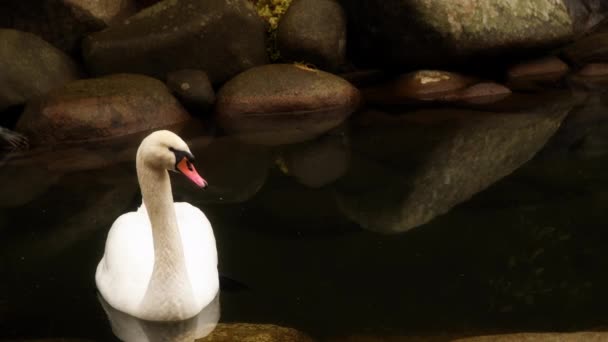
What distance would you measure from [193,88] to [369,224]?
4432 millimetres

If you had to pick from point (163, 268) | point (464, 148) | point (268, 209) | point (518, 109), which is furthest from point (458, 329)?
point (518, 109)

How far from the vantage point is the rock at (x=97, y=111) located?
9500 mm

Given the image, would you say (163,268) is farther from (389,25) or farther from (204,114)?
(389,25)

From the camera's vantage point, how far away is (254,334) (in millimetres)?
4711

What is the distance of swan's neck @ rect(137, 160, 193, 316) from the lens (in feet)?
15.8

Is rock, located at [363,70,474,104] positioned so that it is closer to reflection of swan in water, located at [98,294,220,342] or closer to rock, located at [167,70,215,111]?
rock, located at [167,70,215,111]

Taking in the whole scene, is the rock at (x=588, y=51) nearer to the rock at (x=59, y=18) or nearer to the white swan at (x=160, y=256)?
the rock at (x=59, y=18)

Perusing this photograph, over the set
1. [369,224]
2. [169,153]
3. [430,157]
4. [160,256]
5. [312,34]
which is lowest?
[430,157]

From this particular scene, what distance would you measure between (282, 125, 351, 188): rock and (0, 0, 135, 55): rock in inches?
141

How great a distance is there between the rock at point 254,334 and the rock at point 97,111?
5.28m

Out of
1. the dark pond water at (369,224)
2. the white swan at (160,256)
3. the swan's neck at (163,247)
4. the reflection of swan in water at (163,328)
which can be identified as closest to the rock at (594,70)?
the dark pond water at (369,224)

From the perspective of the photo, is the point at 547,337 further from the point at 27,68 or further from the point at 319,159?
the point at 27,68

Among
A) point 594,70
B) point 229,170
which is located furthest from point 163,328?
point 594,70

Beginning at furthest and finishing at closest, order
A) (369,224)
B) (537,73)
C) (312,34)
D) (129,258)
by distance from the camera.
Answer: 1. (537,73)
2. (312,34)
3. (369,224)
4. (129,258)
